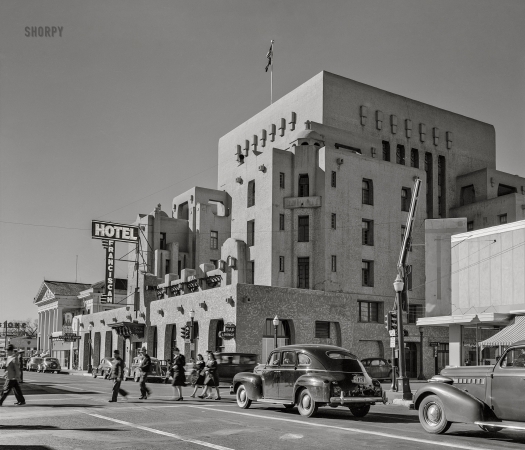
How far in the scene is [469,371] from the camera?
1400 cm

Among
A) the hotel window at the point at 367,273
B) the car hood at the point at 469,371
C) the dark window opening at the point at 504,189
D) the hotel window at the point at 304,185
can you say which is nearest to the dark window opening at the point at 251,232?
the hotel window at the point at 304,185

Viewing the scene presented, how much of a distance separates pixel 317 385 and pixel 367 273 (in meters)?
33.1

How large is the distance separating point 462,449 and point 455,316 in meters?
22.4

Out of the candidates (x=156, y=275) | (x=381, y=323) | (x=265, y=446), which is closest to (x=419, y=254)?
(x=381, y=323)

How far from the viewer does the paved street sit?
1197 cm

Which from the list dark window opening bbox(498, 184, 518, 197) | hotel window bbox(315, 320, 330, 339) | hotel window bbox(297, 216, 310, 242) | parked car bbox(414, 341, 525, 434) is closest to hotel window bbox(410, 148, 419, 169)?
dark window opening bbox(498, 184, 518, 197)

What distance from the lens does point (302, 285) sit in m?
48.0

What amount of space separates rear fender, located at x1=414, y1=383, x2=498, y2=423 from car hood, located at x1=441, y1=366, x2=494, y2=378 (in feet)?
1.37

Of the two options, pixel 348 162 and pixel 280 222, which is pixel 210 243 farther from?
pixel 348 162

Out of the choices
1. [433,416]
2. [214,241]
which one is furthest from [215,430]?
[214,241]

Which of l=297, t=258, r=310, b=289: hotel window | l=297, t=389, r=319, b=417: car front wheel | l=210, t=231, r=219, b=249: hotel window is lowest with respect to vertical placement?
l=297, t=389, r=319, b=417: car front wheel

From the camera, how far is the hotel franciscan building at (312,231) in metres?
43.5

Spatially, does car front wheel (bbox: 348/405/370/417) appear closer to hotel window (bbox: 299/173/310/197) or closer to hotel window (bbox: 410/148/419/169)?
hotel window (bbox: 299/173/310/197)

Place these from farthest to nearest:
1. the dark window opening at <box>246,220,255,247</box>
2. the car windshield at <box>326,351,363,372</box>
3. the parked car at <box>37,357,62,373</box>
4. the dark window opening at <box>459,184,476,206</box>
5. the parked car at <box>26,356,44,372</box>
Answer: the parked car at <box>26,356,44,372</box>
the parked car at <box>37,357,62,373</box>
the dark window opening at <box>459,184,476,206</box>
the dark window opening at <box>246,220,255,247</box>
the car windshield at <box>326,351,363,372</box>
